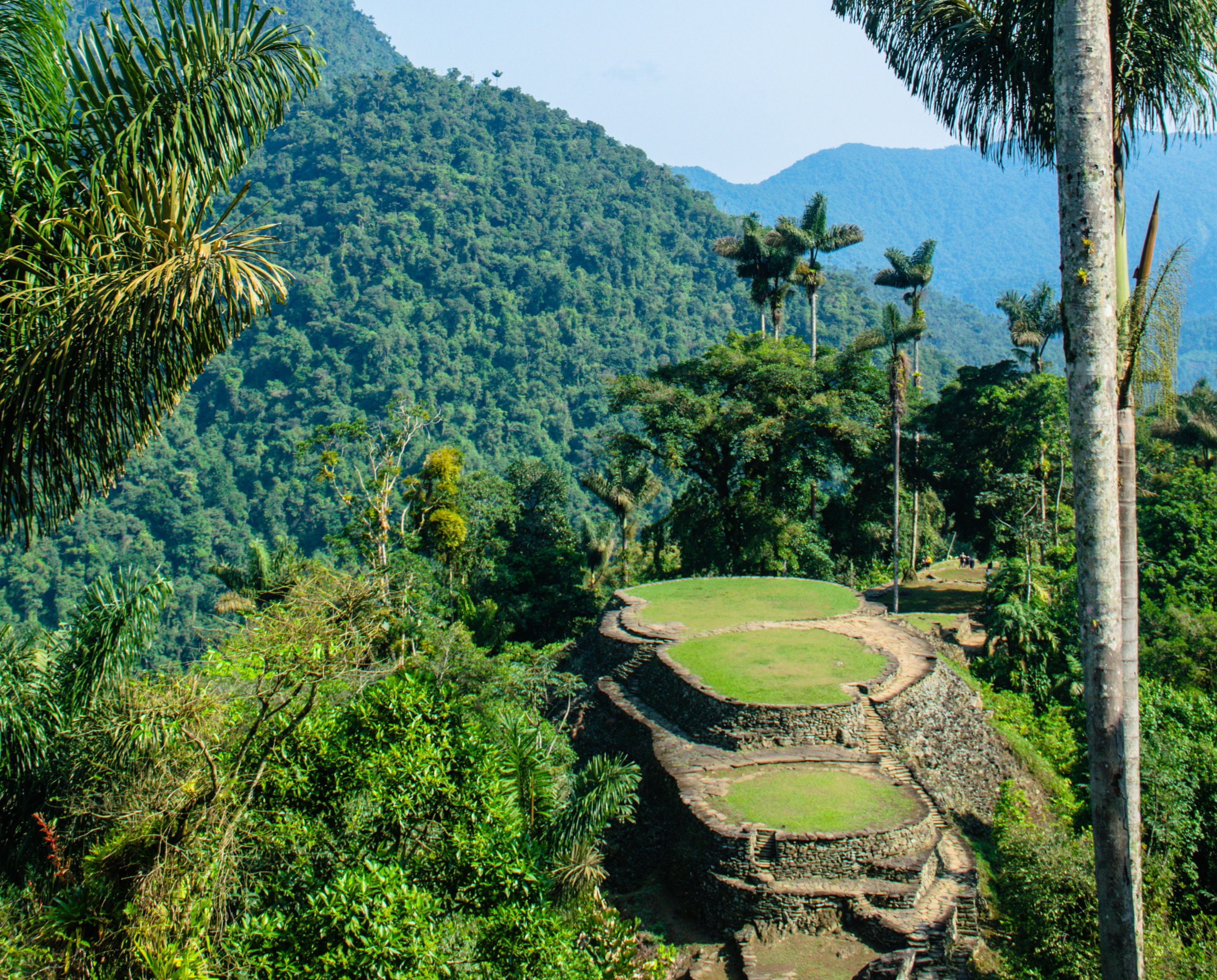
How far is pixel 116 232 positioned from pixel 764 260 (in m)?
27.3

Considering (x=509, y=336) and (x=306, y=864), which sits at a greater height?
(x=509, y=336)

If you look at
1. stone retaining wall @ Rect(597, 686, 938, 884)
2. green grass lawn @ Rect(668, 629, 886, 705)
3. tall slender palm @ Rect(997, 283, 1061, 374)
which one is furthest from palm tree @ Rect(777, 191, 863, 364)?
stone retaining wall @ Rect(597, 686, 938, 884)

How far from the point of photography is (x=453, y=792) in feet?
18.5

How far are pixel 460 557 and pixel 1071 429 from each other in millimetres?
21274

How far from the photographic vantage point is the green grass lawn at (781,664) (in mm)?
13359

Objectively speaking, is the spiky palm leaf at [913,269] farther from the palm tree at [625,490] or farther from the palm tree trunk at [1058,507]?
the palm tree at [625,490]

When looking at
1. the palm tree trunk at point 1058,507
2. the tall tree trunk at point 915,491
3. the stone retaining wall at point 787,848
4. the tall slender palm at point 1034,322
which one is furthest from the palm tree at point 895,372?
the stone retaining wall at point 787,848

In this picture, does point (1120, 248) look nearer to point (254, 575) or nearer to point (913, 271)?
point (254, 575)

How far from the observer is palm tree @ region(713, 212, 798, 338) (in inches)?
1127

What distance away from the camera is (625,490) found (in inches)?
1129

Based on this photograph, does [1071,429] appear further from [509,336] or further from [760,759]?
[509,336]

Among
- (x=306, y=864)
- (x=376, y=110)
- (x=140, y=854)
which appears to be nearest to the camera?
(x=140, y=854)

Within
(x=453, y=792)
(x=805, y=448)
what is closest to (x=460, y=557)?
(x=805, y=448)

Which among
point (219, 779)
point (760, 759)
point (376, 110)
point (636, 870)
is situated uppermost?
point (376, 110)
